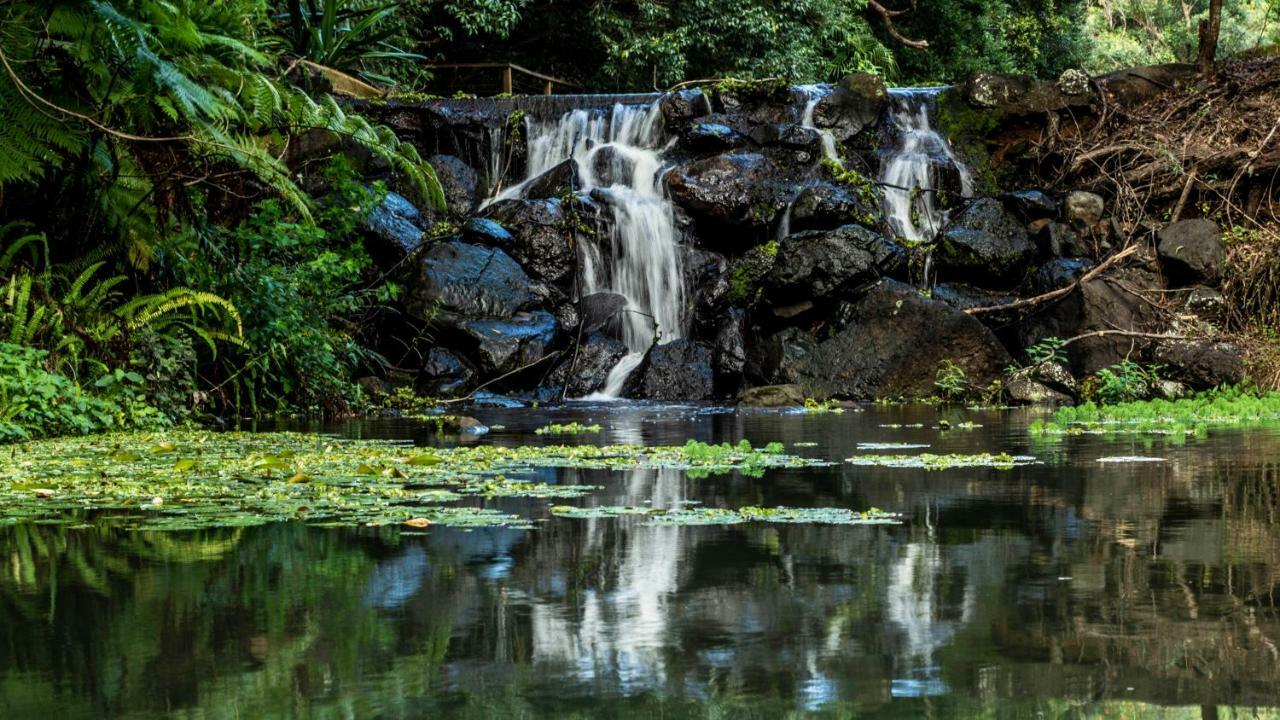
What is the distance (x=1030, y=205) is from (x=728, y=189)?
3.67 m

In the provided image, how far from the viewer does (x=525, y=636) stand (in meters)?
2.20

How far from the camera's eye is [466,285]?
14125mm

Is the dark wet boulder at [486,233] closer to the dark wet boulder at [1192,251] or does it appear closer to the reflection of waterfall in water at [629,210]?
the reflection of waterfall in water at [629,210]

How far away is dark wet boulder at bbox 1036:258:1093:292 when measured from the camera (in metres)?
14.1

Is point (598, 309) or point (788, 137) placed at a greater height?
point (788, 137)

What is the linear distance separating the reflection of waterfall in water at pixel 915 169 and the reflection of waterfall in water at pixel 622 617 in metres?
13.1

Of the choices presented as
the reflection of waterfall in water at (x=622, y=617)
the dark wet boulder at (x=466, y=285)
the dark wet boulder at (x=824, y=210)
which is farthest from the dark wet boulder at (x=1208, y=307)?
the reflection of waterfall in water at (x=622, y=617)

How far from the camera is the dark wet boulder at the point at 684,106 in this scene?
60.6ft

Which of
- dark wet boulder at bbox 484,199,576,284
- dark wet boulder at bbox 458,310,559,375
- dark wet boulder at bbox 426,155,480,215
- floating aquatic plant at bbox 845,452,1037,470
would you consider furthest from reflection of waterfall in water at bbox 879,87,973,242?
floating aquatic plant at bbox 845,452,1037,470

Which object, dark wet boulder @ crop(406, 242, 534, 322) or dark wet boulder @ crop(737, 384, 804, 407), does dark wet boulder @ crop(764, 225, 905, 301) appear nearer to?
dark wet boulder @ crop(737, 384, 804, 407)

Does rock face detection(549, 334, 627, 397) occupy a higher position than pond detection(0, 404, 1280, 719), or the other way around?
rock face detection(549, 334, 627, 397)

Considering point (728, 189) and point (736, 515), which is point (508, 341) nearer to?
point (728, 189)

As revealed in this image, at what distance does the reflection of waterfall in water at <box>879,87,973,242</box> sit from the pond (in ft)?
41.8

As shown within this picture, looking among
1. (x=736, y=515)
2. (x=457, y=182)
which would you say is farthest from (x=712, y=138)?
(x=736, y=515)
